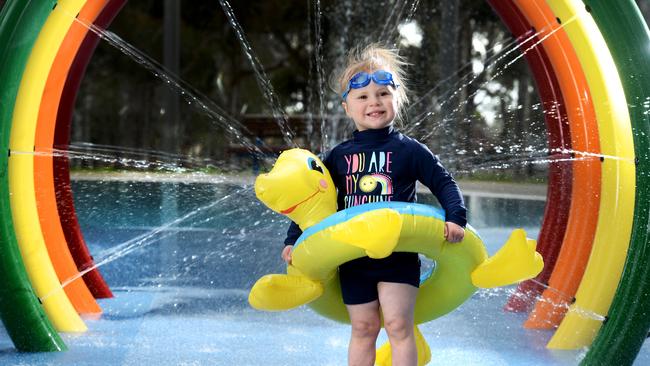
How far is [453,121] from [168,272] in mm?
6545

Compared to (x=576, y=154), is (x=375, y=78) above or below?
above

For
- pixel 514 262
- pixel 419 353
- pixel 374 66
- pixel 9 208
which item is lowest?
pixel 419 353

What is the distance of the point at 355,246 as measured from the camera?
2.89m

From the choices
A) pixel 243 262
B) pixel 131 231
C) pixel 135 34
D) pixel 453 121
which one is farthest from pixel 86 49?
pixel 135 34

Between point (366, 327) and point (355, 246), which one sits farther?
point (366, 327)

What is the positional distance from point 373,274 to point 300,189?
0.35 meters

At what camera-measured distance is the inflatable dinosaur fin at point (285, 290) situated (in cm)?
315

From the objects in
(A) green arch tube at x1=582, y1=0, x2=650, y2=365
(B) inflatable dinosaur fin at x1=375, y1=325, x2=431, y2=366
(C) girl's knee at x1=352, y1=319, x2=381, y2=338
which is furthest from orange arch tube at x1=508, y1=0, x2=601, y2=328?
(C) girl's knee at x1=352, y1=319, x2=381, y2=338

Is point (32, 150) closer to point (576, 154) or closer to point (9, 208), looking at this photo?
point (9, 208)

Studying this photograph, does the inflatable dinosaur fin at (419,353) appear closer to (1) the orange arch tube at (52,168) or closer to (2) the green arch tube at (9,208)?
(2) the green arch tube at (9,208)

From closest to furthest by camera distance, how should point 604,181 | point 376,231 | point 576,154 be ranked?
point 376,231 → point 604,181 → point 576,154

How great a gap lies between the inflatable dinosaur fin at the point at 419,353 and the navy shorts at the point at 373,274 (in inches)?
9.8

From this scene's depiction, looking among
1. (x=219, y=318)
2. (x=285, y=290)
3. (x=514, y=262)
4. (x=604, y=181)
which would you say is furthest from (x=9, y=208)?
(x=604, y=181)

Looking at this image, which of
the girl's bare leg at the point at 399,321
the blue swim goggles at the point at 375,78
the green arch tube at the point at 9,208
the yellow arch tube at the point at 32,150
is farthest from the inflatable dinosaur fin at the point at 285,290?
the yellow arch tube at the point at 32,150
